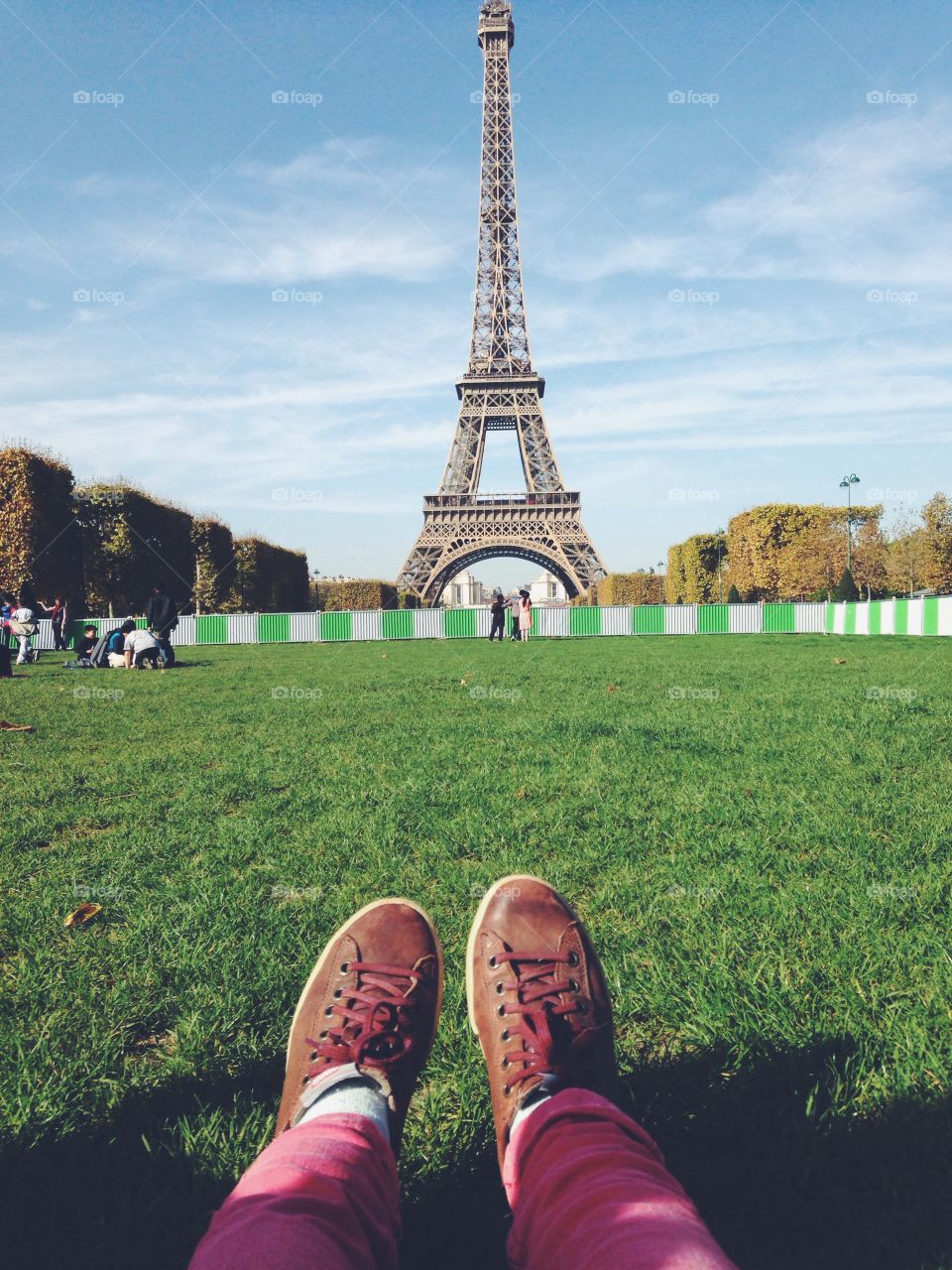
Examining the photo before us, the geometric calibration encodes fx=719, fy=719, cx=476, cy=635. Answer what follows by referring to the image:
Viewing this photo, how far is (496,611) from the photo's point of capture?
27547 millimetres

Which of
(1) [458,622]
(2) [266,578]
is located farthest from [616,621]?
(2) [266,578]

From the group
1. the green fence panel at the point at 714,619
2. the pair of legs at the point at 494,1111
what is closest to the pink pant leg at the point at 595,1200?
the pair of legs at the point at 494,1111

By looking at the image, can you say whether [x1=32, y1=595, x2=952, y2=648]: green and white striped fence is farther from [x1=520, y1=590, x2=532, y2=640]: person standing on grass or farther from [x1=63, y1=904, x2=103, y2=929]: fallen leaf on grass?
[x1=63, y1=904, x2=103, y2=929]: fallen leaf on grass

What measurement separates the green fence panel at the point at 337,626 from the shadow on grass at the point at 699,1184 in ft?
113

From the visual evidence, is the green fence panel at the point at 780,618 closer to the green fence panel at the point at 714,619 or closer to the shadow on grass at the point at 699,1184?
the green fence panel at the point at 714,619

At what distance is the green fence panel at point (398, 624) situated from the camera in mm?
35906

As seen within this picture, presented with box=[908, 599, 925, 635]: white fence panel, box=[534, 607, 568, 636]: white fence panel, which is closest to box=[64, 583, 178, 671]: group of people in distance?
box=[534, 607, 568, 636]: white fence panel

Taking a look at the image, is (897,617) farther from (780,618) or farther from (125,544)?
(125,544)

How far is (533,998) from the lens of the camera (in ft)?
6.38

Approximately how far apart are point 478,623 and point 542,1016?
34.9 metres

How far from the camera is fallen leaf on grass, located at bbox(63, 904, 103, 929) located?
9.07ft

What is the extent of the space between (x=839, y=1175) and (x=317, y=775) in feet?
12.9

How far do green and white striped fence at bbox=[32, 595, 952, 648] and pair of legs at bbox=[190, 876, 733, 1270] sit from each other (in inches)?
1290

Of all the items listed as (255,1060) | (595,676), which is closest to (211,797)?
(255,1060)
